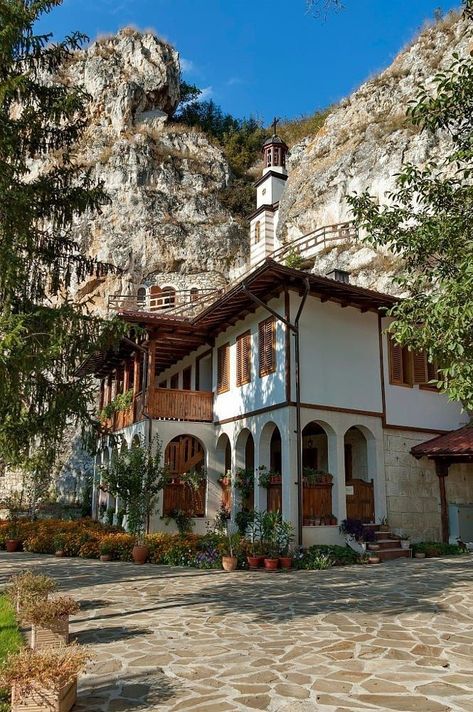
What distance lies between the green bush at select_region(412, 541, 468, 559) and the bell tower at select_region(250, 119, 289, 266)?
985 inches

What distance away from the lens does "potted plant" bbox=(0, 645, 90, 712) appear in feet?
13.5

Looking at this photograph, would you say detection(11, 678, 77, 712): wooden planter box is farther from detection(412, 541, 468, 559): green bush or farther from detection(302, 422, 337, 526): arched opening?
detection(412, 541, 468, 559): green bush

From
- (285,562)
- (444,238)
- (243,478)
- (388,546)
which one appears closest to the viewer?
(444,238)

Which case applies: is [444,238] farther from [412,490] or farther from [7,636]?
[412,490]

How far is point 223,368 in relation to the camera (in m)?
18.8

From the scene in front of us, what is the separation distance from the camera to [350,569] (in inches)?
500

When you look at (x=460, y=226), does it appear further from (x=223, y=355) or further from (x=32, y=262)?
(x=223, y=355)

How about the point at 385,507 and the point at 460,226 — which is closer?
the point at 460,226

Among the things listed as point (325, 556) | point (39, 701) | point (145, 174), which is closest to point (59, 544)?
point (325, 556)

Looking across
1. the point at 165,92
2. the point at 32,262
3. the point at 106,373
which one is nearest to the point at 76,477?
the point at 106,373

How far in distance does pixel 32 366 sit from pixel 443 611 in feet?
22.0

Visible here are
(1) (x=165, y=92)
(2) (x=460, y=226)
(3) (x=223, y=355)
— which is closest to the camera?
(2) (x=460, y=226)

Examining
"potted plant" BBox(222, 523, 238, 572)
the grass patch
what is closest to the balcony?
"potted plant" BBox(222, 523, 238, 572)

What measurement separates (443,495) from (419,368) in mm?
3750
